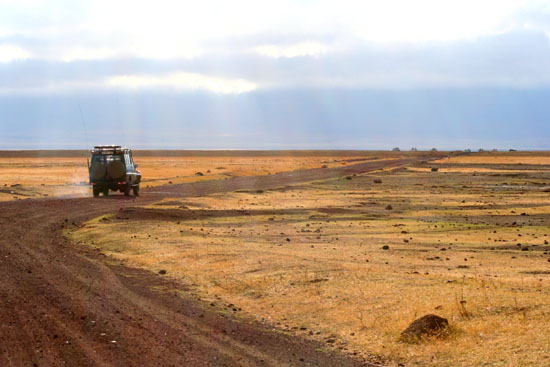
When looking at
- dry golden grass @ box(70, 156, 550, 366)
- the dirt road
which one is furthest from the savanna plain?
the dirt road

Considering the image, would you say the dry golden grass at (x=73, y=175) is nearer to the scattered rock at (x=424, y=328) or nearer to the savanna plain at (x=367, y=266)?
the savanna plain at (x=367, y=266)

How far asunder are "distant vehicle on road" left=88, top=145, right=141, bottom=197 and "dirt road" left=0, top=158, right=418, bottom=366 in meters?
24.2

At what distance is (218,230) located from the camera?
27.0 metres

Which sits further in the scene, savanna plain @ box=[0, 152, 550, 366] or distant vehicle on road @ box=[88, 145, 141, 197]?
distant vehicle on road @ box=[88, 145, 141, 197]

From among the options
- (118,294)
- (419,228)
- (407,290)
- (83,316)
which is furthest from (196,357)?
(419,228)

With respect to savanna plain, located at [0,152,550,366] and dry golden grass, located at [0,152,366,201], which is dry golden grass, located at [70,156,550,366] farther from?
dry golden grass, located at [0,152,366,201]

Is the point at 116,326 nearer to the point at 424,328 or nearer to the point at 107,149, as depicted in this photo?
the point at 424,328

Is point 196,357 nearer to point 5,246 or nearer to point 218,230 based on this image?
point 5,246

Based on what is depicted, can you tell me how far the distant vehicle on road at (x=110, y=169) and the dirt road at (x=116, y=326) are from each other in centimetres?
2421

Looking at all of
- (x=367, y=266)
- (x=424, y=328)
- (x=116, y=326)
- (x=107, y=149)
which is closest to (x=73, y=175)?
(x=107, y=149)

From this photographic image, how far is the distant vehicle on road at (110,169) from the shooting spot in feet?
141

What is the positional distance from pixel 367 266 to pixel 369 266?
0.18ft

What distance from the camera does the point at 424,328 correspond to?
439 inches

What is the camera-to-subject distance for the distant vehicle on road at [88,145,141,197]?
141ft
